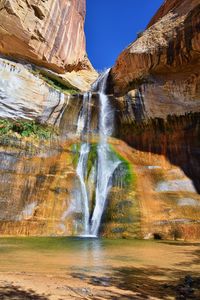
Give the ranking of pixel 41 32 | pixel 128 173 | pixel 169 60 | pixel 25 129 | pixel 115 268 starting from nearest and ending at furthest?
pixel 115 268, pixel 128 173, pixel 25 129, pixel 169 60, pixel 41 32

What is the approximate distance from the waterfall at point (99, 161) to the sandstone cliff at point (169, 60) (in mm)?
2183

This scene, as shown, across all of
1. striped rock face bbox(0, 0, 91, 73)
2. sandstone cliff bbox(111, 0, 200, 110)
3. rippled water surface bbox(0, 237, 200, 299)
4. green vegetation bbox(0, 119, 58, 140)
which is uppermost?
striped rock face bbox(0, 0, 91, 73)

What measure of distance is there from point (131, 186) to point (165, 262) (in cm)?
929

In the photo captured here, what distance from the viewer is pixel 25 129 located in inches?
763

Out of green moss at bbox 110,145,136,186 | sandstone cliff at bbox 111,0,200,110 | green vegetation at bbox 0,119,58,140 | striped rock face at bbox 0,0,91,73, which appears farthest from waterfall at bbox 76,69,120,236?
striped rock face at bbox 0,0,91,73

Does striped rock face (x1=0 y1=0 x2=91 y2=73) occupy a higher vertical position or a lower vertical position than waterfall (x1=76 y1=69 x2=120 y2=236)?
higher

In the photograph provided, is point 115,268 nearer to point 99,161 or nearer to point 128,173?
point 128,173

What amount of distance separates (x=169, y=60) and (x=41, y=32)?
877cm

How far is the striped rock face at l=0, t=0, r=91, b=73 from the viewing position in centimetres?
2094

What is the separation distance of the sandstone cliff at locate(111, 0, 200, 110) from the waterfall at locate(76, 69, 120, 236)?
218 centimetres

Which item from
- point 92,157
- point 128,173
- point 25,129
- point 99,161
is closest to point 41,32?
point 25,129

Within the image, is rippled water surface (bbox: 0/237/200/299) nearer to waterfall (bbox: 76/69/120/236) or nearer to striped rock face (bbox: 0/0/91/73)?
waterfall (bbox: 76/69/120/236)

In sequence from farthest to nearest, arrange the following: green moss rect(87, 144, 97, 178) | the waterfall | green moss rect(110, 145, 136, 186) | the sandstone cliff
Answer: the sandstone cliff, green moss rect(87, 144, 97, 178), green moss rect(110, 145, 136, 186), the waterfall

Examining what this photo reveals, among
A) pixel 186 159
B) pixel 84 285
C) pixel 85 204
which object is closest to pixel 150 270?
pixel 84 285
